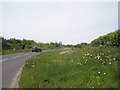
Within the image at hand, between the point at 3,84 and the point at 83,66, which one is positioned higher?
the point at 83,66

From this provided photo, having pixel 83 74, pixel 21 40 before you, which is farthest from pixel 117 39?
pixel 21 40

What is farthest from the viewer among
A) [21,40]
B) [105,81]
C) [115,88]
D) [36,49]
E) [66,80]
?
[21,40]

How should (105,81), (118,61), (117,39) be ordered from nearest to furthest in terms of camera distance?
A: (105,81) < (118,61) < (117,39)

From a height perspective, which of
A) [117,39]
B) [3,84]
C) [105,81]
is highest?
[117,39]

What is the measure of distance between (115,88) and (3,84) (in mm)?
5614

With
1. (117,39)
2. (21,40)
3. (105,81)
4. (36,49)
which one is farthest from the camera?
(21,40)

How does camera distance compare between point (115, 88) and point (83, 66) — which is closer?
point (115, 88)

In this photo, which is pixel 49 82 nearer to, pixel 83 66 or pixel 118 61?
pixel 83 66

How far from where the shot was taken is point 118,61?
8570 mm

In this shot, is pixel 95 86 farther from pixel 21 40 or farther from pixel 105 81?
pixel 21 40

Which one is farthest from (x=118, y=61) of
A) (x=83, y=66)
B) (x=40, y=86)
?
(x=40, y=86)

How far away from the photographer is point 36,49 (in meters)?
39.4

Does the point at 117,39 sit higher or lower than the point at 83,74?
higher

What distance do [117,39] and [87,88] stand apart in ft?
21.0
